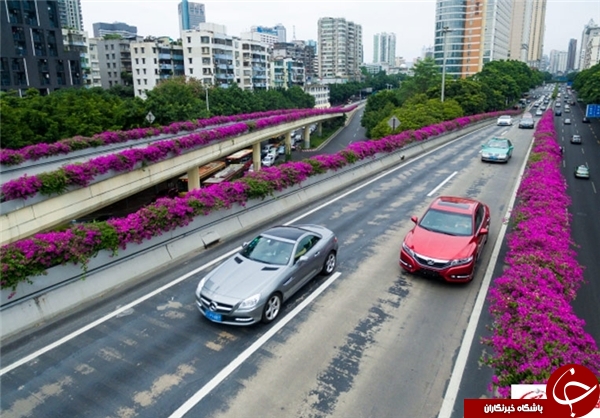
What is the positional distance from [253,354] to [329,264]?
379 cm

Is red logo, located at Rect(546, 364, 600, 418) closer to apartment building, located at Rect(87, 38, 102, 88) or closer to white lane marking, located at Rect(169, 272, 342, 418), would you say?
white lane marking, located at Rect(169, 272, 342, 418)

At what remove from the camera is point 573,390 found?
220 inches

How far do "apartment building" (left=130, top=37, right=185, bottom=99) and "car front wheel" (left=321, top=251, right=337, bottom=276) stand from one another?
81.9m

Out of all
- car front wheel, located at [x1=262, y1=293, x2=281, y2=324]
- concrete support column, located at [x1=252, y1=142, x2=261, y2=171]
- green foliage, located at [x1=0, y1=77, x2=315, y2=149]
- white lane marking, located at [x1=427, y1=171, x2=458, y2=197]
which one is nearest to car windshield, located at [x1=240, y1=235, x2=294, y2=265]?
car front wheel, located at [x1=262, y1=293, x2=281, y2=324]

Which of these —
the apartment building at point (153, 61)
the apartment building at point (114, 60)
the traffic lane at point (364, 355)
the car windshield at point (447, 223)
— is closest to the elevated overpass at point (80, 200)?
the traffic lane at point (364, 355)

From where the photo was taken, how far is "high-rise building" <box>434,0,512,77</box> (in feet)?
426

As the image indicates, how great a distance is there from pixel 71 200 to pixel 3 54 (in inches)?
2058

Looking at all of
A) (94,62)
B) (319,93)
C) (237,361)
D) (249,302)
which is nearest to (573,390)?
(237,361)

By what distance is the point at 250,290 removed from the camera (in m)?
8.17

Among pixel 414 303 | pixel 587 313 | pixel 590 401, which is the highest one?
pixel 590 401

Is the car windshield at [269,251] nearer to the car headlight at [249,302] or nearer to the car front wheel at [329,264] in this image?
the car headlight at [249,302]

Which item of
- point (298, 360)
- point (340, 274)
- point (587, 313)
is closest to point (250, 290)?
point (298, 360)

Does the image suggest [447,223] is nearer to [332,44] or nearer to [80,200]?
[80,200]

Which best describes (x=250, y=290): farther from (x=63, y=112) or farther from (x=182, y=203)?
(x=63, y=112)
